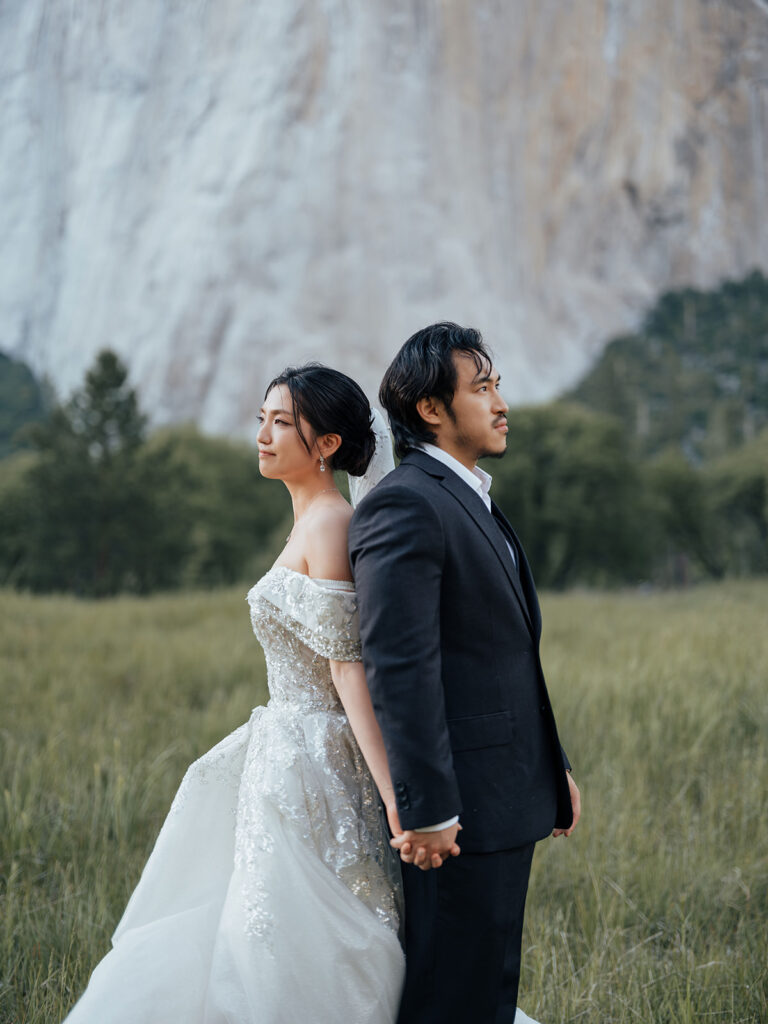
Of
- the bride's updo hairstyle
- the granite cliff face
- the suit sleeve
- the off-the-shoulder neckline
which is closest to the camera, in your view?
the suit sleeve

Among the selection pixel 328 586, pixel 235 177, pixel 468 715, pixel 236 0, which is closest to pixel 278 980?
pixel 468 715

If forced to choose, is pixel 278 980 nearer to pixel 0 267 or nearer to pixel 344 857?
pixel 344 857

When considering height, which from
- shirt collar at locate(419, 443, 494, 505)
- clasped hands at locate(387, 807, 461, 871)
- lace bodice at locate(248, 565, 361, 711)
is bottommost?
clasped hands at locate(387, 807, 461, 871)

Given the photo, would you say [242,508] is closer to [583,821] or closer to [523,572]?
[583,821]

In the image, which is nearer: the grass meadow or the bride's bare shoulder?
the bride's bare shoulder

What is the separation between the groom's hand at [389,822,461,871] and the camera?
170 cm

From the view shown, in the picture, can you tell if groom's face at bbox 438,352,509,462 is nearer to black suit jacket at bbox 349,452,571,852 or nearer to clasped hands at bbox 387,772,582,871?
black suit jacket at bbox 349,452,571,852

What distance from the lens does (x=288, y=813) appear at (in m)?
1.89

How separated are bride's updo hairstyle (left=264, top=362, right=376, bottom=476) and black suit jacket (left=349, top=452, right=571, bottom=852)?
0.15m

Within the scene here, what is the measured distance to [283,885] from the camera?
184 cm

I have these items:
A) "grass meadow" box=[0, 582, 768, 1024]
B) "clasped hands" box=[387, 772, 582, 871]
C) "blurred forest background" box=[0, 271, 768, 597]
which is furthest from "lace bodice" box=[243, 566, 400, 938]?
"blurred forest background" box=[0, 271, 768, 597]

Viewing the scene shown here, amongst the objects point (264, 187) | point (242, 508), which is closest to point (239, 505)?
point (242, 508)

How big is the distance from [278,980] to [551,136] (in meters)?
49.8

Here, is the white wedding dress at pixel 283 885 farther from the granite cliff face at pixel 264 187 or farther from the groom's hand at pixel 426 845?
the granite cliff face at pixel 264 187
